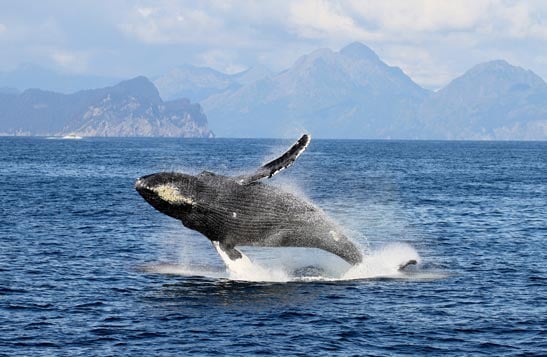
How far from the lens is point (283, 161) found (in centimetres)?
2577

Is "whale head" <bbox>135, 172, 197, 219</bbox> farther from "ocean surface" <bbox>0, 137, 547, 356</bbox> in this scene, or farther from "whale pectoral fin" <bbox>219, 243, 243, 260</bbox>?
"ocean surface" <bbox>0, 137, 547, 356</bbox>

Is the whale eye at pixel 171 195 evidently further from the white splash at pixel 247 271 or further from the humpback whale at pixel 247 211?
the white splash at pixel 247 271

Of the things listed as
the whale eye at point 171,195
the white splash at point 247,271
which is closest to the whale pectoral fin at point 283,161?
the whale eye at point 171,195

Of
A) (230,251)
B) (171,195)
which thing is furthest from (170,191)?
(230,251)

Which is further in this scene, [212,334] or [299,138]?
[299,138]

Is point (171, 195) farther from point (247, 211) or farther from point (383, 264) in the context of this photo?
point (383, 264)

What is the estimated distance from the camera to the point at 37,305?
26.1 metres

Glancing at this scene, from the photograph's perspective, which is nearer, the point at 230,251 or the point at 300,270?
the point at 230,251

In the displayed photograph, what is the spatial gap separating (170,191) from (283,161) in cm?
347

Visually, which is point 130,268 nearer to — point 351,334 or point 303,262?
point 303,262

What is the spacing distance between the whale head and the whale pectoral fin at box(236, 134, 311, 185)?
76.3 inches

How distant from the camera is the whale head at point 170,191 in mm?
25469

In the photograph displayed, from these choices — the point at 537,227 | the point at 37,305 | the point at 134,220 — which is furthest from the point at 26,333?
the point at 537,227

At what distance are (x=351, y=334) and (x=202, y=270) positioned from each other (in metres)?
10.0
